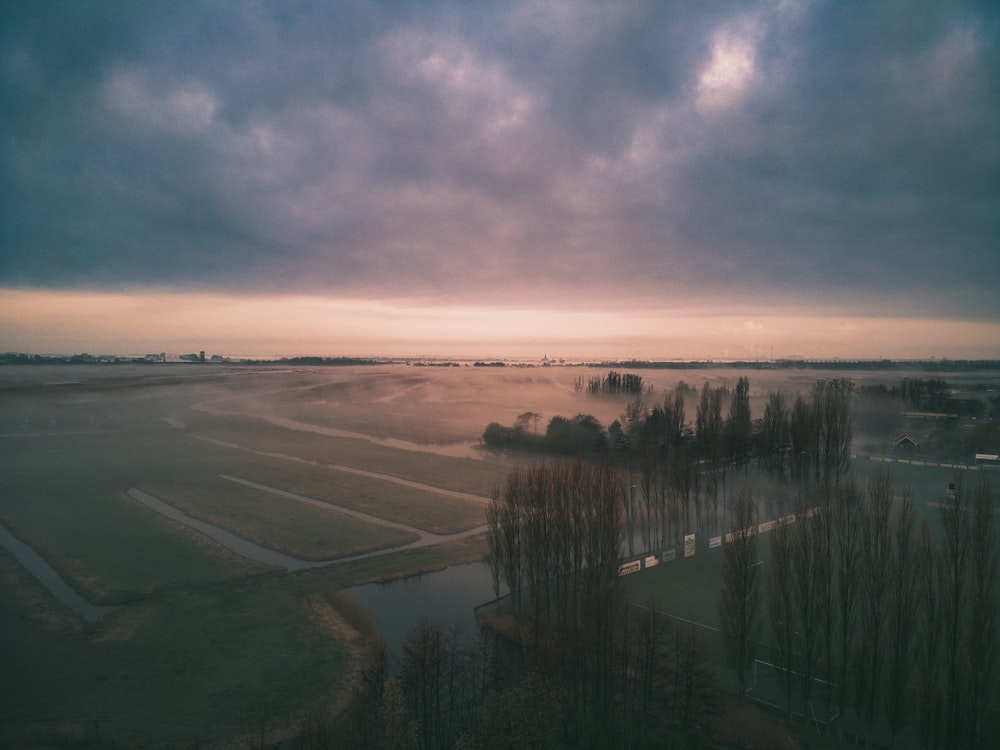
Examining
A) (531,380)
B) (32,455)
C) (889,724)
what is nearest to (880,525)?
(889,724)

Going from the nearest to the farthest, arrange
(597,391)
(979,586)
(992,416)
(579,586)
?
(979,586)
(579,586)
(992,416)
(597,391)

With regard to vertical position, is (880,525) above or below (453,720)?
above

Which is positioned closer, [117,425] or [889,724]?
[889,724]

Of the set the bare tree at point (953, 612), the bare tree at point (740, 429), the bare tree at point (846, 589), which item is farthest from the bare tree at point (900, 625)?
the bare tree at point (740, 429)

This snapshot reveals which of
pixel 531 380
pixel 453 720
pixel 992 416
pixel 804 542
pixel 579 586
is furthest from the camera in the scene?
pixel 531 380

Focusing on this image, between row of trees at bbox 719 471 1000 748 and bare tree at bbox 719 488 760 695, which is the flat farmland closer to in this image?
bare tree at bbox 719 488 760 695

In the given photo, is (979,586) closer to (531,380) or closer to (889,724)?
(889,724)

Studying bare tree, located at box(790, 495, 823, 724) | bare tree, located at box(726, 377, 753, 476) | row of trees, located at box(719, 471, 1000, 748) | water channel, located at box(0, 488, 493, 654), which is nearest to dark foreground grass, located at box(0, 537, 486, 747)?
water channel, located at box(0, 488, 493, 654)
